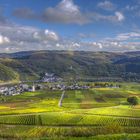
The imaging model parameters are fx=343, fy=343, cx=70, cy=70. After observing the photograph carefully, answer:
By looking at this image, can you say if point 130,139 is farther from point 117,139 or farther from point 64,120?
point 64,120

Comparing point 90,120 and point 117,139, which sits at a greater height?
point 117,139

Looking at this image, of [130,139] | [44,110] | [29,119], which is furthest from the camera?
[44,110]

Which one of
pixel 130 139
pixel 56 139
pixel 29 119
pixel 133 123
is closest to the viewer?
pixel 130 139

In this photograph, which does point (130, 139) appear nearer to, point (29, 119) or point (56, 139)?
point (56, 139)

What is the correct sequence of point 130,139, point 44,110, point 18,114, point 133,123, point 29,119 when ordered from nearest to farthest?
1. point 130,139
2. point 133,123
3. point 29,119
4. point 18,114
5. point 44,110

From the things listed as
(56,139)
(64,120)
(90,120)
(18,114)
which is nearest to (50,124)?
(64,120)

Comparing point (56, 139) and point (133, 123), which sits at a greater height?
point (56, 139)

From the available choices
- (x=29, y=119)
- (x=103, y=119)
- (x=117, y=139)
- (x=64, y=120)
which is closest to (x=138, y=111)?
(x=103, y=119)

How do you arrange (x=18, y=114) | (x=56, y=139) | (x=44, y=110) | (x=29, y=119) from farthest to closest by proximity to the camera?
1. (x=44, y=110)
2. (x=18, y=114)
3. (x=29, y=119)
4. (x=56, y=139)

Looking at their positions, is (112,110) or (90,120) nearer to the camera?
(90,120)
